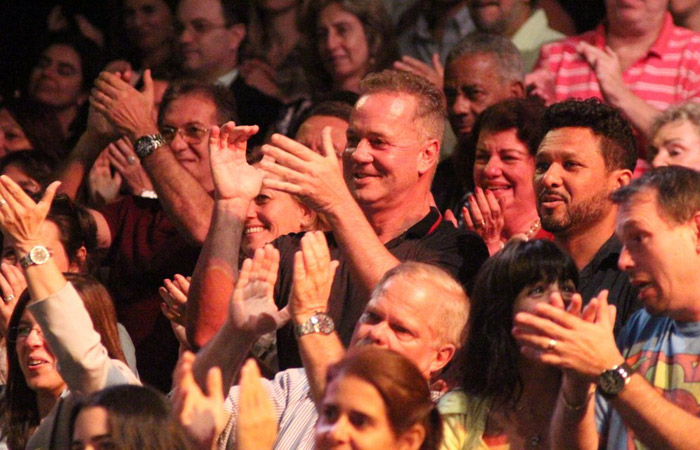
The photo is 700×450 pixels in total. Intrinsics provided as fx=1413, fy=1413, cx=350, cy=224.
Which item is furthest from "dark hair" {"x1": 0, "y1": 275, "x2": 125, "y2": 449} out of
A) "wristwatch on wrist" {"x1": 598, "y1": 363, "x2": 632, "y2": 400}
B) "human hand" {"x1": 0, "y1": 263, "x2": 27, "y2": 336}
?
"wristwatch on wrist" {"x1": 598, "y1": 363, "x2": 632, "y2": 400}

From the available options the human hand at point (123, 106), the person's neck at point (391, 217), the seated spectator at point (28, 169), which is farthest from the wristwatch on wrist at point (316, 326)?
the seated spectator at point (28, 169)

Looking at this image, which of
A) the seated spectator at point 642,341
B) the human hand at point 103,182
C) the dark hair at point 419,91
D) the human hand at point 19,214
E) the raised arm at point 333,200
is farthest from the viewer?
the human hand at point 103,182

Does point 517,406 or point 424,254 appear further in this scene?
point 424,254

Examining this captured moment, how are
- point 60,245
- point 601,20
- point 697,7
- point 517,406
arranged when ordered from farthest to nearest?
point 601,20 < point 697,7 < point 60,245 < point 517,406

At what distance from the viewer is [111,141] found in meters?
5.48

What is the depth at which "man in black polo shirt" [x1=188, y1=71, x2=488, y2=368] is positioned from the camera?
3.88 meters

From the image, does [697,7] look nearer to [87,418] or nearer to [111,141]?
[111,141]

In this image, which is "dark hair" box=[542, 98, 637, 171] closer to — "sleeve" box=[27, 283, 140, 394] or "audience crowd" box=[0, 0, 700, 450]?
"audience crowd" box=[0, 0, 700, 450]

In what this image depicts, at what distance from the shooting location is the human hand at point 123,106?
503cm

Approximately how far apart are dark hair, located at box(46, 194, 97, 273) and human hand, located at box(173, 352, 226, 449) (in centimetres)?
184

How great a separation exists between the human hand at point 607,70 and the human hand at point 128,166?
1.85m

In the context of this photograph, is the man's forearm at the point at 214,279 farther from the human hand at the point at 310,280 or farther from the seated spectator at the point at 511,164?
the seated spectator at the point at 511,164

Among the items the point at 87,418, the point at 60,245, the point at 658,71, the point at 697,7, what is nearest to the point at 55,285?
the point at 87,418

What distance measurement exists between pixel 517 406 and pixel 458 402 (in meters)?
0.14
